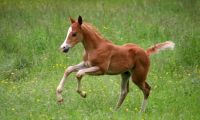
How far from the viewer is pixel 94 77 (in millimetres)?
13766

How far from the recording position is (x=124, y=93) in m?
11.3

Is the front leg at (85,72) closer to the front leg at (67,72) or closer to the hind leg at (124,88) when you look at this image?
the front leg at (67,72)

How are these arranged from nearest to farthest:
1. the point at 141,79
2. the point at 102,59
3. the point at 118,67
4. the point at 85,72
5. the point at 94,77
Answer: the point at 85,72 < the point at 102,59 < the point at 118,67 < the point at 141,79 < the point at 94,77

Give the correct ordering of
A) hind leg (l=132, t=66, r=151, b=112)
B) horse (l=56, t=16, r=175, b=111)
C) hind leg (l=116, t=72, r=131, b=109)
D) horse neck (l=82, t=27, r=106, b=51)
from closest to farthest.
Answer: horse (l=56, t=16, r=175, b=111)
horse neck (l=82, t=27, r=106, b=51)
hind leg (l=132, t=66, r=151, b=112)
hind leg (l=116, t=72, r=131, b=109)

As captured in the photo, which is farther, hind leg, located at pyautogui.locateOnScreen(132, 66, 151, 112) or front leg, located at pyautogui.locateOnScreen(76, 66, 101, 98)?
hind leg, located at pyautogui.locateOnScreen(132, 66, 151, 112)

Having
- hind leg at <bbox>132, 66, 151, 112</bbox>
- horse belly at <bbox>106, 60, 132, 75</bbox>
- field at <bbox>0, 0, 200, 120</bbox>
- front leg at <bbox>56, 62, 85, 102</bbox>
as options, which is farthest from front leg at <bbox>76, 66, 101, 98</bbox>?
hind leg at <bbox>132, 66, 151, 112</bbox>

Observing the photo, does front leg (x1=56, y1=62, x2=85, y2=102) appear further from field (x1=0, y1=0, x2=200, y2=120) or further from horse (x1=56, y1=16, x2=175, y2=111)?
field (x1=0, y1=0, x2=200, y2=120)

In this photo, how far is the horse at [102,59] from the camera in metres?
10.5

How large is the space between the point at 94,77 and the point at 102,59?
313cm

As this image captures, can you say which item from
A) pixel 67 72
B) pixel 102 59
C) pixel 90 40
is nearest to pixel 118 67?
pixel 102 59

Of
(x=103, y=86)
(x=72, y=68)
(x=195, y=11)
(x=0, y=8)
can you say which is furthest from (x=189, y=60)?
(x=0, y=8)

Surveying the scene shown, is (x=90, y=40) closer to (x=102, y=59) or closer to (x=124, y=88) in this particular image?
(x=102, y=59)

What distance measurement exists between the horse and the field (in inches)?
17.3

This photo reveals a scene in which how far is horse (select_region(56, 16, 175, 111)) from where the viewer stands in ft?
34.4
